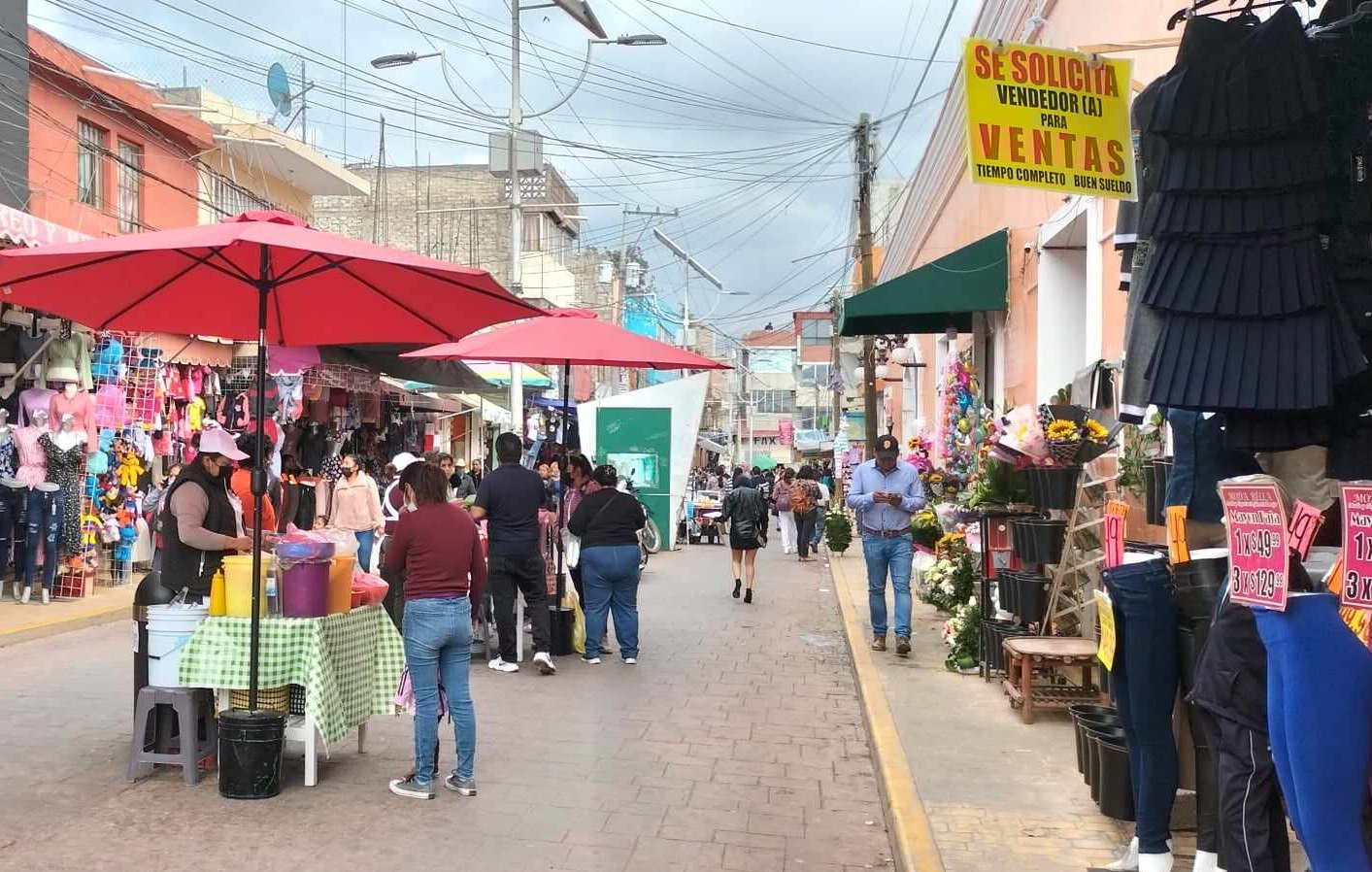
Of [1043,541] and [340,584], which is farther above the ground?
[1043,541]

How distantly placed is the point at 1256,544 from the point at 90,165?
17767 mm

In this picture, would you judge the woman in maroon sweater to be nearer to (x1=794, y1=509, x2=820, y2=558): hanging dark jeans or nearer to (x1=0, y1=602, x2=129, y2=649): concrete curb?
(x1=0, y1=602, x2=129, y2=649): concrete curb

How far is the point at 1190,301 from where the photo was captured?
3.79m

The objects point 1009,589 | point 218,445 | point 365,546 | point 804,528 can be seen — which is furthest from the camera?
point 804,528

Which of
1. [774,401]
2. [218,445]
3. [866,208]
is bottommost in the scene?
[218,445]

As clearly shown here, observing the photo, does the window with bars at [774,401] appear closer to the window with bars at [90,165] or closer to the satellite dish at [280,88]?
the satellite dish at [280,88]

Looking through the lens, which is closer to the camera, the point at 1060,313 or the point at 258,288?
the point at 258,288

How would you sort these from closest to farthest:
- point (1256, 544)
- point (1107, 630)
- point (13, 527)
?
point (1256, 544)
point (1107, 630)
point (13, 527)

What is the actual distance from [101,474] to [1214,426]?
502 inches

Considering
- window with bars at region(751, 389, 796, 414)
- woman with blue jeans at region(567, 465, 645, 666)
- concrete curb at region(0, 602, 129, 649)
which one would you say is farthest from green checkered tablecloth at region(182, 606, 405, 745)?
window with bars at region(751, 389, 796, 414)

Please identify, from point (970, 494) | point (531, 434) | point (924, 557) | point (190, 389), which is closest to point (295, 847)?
point (970, 494)

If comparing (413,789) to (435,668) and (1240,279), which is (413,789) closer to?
(435,668)

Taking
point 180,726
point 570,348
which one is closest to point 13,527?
point 570,348

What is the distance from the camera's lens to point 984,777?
6.47 metres
